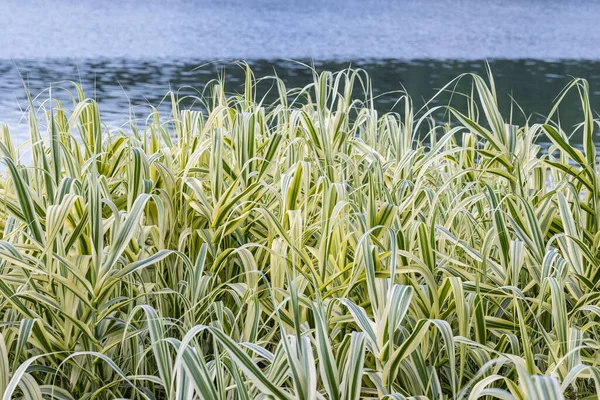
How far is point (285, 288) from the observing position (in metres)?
1.58

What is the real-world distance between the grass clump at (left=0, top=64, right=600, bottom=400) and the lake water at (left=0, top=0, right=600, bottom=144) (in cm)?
406

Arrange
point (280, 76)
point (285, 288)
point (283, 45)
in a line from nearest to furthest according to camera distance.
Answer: point (285, 288), point (280, 76), point (283, 45)

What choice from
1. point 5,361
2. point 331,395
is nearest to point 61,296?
point 5,361

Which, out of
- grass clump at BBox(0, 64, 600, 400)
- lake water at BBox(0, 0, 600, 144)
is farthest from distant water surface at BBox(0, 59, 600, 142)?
grass clump at BBox(0, 64, 600, 400)

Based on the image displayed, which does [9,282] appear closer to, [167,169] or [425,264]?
[167,169]

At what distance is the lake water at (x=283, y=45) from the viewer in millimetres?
11148

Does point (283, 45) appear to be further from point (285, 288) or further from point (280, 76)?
point (285, 288)

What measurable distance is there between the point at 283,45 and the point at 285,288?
15.8 metres

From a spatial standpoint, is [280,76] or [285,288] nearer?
[285,288]

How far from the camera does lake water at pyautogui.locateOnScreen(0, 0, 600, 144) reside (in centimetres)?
1115

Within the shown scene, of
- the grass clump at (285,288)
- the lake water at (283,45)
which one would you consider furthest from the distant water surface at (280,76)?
the grass clump at (285,288)

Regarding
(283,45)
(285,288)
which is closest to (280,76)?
(283,45)

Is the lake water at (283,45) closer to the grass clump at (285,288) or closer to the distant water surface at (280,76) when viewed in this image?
the distant water surface at (280,76)

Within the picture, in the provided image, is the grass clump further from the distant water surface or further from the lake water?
the distant water surface
